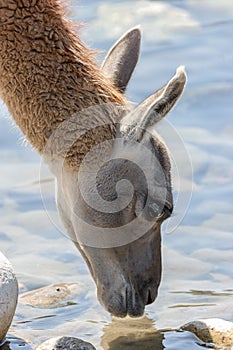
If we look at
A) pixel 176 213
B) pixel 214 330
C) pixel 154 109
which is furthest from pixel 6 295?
pixel 154 109

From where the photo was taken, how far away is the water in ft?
25.0

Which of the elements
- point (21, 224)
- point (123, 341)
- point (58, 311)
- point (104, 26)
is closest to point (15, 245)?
point (21, 224)

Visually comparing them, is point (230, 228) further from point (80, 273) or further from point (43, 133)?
point (43, 133)

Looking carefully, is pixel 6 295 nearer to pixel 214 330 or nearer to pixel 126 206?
pixel 126 206

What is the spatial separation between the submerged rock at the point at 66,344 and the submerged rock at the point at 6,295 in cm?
34

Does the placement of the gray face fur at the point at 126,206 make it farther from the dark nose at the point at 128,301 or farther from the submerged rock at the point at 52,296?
the submerged rock at the point at 52,296

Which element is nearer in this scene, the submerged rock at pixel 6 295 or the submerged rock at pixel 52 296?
the submerged rock at pixel 6 295

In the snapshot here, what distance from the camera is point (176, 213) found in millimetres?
7246

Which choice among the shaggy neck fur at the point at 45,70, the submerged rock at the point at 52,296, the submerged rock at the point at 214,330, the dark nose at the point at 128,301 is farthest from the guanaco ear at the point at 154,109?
the submerged rock at the point at 52,296

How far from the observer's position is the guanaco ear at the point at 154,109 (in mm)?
6328

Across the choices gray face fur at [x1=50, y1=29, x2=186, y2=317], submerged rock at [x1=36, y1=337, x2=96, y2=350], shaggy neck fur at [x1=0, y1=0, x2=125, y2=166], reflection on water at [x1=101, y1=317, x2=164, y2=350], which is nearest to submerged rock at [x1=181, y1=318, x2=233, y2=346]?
reflection on water at [x1=101, y1=317, x2=164, y2=350]

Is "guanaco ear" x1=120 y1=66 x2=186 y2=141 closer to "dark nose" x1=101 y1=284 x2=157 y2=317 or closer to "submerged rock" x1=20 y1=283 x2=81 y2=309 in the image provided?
"dark nose" x1=101 y1=284 x2=157 y2=317

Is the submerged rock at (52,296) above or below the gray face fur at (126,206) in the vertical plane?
below

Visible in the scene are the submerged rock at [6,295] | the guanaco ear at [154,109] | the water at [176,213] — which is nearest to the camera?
the guanaco ear at [154,109]
